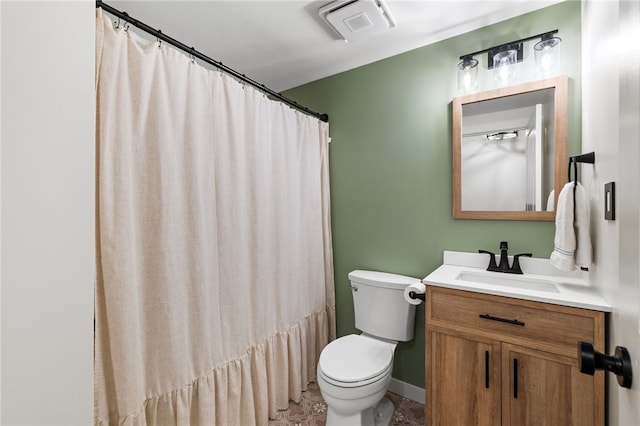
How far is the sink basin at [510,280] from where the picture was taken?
1.49m

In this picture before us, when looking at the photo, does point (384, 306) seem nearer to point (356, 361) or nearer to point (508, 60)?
point (356, 361)

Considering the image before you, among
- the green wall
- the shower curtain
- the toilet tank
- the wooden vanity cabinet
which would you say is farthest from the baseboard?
the shower curtain

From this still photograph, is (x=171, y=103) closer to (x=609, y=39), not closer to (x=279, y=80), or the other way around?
(x=279, y=80)

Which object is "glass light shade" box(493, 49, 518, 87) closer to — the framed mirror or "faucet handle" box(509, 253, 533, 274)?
the framed mirror

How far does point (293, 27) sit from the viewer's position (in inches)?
70.7

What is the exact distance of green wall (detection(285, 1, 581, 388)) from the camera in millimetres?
1679

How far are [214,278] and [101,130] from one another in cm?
83

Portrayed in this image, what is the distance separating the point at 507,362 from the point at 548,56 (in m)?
1.64

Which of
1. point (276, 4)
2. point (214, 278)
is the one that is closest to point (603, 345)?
point (214, 278)

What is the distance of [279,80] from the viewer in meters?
2.51

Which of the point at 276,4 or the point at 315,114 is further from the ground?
the point at 276,4

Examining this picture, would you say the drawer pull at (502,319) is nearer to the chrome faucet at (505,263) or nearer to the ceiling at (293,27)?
the chrome faucet at (505,263)

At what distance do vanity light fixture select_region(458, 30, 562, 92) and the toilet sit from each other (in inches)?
53.3

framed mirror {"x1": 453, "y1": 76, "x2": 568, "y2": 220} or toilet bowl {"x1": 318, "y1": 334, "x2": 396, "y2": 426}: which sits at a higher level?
framed mirror {"x1": 453, "y1": 76, "x2": 568, "y2": 220}
